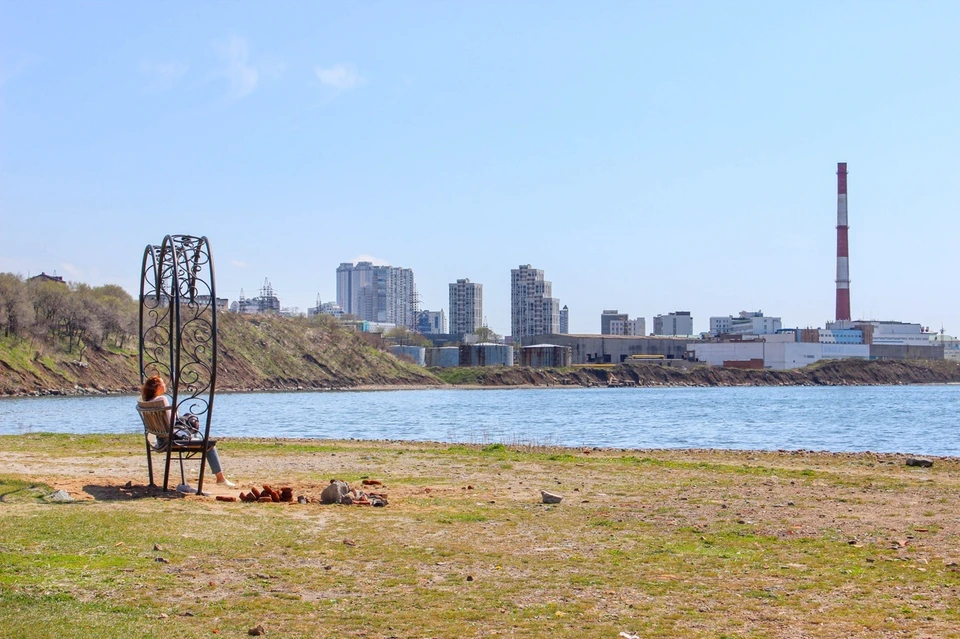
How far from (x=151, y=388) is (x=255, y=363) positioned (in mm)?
139243

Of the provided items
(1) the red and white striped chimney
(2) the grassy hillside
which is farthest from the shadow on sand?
(1) the red and white striped chimney

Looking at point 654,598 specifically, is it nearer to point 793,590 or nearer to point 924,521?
point 793,590

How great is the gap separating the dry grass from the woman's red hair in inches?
61.1

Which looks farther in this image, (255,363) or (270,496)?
(255,363)

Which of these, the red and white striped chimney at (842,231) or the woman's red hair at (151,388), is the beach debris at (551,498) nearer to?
the woman's red hair at (151,388)

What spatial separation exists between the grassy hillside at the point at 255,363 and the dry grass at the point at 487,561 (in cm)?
9699

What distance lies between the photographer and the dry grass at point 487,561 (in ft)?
28.3

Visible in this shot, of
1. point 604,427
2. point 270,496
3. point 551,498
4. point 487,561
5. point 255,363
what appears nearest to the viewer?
point 487,561

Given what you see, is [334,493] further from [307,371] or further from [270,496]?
[307,371]

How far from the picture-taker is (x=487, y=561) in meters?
11.4

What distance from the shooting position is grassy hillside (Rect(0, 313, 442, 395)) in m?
110

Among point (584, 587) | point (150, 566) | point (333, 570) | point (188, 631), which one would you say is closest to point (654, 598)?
point (584, 587)

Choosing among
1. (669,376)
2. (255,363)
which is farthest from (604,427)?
(669,376)

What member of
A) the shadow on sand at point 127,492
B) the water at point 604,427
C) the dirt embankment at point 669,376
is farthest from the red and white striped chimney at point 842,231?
the shadow on sand at point 127,492
